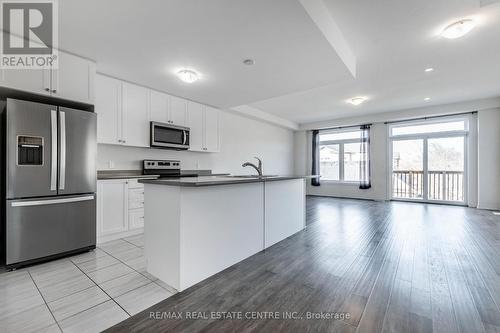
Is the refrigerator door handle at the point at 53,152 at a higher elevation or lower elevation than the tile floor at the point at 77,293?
higher

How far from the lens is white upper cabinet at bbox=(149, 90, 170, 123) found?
385 centimetres

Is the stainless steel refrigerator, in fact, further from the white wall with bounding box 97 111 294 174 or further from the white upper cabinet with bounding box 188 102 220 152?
the white upper cabinet with bounding box 188 102 220 152

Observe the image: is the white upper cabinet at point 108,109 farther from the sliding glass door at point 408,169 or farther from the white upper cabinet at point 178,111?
the sliding glass door at point 408,169

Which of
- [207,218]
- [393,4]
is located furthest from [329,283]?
[393,4]

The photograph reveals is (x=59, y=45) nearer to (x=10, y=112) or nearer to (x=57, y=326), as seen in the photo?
(x=10, y=112)

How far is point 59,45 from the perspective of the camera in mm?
2510

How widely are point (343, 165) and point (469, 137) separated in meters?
3.28

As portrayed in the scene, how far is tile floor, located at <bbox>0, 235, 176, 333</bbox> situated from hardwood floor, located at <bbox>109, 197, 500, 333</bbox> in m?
0.23

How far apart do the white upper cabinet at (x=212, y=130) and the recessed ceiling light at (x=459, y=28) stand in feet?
13.3

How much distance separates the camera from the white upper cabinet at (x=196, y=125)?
4531mm

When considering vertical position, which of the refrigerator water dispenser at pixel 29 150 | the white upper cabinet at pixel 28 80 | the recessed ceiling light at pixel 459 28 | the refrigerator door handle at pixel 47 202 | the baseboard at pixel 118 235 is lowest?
the baseboard at pixel 118 235

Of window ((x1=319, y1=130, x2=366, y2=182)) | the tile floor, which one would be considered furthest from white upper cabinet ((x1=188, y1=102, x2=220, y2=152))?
window ((x1=319, y1=130, x2=366, y2=182))

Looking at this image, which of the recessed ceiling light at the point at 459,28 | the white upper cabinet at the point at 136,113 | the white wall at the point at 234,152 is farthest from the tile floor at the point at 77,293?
the recessed ceiling light at the point at 459,28

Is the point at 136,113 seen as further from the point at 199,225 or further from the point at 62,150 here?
the point at 199,225
